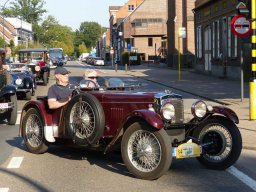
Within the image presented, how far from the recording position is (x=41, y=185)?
641 cm

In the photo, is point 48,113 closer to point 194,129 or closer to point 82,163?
point 82,163

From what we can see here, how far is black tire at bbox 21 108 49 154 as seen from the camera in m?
8.57

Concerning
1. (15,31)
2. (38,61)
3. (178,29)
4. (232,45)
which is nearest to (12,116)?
(38,61)

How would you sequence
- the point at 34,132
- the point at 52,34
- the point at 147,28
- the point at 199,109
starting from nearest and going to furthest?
the point at 199,109 → the point at 34,132 → the point at 147,28 → the point at 52,34

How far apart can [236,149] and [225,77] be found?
2744 cm

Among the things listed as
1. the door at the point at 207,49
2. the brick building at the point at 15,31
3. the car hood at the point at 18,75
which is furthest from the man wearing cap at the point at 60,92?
the brick building at the point at 15,31

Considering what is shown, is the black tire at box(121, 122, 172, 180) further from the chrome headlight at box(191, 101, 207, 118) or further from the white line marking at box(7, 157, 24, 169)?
the white line marking at box(7, 157, 24, 169)

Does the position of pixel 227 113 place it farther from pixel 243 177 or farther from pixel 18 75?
pixel 18 75

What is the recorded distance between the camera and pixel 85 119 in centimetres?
750

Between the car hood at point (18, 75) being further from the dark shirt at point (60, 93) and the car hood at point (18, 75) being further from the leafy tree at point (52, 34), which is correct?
the leafy tree at point (52, 34)

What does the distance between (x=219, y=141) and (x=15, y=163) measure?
3158 millimetres

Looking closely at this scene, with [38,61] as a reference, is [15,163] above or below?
below

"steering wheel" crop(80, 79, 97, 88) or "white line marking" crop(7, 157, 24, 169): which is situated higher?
"steering wheel" crop(80, 79, 97, 88)

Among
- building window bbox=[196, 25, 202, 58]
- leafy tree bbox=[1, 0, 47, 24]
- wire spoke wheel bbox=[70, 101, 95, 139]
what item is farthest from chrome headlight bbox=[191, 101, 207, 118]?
leafy tree bbox=[1, 0, 47, 24]
